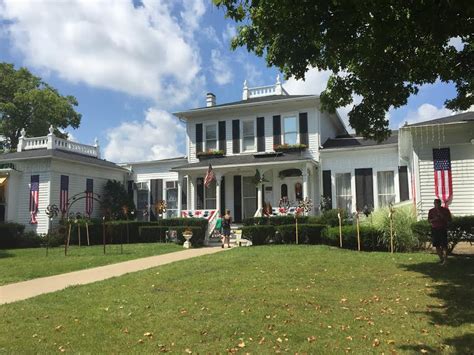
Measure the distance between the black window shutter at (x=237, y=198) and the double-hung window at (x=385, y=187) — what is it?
775 centimetres

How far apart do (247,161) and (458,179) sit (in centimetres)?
1062

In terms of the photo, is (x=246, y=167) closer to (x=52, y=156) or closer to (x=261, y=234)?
(x=261, y=234)

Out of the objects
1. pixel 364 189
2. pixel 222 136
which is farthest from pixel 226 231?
pixel 222 136

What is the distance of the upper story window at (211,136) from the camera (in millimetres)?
26578

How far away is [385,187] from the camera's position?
2242 centimetres

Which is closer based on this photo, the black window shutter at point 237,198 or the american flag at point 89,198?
the black window shutter at point 237,198

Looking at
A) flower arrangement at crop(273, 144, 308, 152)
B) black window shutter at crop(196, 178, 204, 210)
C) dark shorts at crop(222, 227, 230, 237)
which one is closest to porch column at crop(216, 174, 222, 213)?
black window shutter at crop(196, 178, 204, 210)

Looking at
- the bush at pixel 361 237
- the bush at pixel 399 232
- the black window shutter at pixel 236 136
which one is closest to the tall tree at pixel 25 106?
the black window shutter at pixel 236 136

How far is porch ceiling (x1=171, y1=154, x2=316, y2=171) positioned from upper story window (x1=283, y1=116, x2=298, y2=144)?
995mm

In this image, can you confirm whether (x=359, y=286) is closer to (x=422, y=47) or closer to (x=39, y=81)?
(x=422, y=47)

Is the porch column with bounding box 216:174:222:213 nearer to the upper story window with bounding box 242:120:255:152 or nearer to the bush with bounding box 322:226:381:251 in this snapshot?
the upper story window with bounding box 242:120:255:152

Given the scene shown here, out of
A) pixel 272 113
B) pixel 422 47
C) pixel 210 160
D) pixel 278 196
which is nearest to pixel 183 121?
pixel 210 160

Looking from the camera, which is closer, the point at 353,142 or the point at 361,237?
the point at 361,237

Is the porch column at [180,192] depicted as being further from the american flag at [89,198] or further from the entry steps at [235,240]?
the american flag at [89,198]
